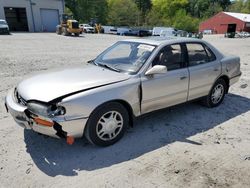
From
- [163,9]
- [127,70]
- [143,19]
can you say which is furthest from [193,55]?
[163,9]

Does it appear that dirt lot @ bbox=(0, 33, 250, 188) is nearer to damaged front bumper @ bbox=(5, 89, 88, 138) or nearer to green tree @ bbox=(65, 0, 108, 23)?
damaged front bumper @ bbox=(5, 89, 88, 138)

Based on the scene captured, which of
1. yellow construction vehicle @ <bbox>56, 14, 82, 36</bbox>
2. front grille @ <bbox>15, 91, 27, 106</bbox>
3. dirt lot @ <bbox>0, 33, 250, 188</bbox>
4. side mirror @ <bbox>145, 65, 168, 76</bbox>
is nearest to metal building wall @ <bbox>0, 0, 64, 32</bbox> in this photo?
yellow construction vehicle @ <bbox>56, 14, 82, 36</bbox>

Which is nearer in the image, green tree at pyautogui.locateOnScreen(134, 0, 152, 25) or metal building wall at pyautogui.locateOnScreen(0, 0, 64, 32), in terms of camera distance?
metal building wall at pyautogui.locateOnScreen(0, 0, 64, 32)

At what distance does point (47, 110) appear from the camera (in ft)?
10.0

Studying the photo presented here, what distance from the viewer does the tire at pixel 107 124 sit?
3.36 metres

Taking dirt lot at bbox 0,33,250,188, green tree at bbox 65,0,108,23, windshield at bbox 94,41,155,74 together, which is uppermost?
green tree at bbox 65,0,108,23

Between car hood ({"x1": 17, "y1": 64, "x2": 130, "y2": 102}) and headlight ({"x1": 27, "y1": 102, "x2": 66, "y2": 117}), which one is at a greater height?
car hood ({"x1": 17, "y1": 64, "x2": 130, "y2": 102})

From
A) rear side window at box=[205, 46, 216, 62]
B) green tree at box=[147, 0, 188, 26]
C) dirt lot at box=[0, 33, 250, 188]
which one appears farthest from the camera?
green tree at box=[147, 0, 188, 26]

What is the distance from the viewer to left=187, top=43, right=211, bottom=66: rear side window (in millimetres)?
4566

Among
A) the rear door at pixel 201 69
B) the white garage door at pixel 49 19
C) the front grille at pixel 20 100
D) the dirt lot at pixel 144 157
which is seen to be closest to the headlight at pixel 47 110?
the front grille at pixel 20 100

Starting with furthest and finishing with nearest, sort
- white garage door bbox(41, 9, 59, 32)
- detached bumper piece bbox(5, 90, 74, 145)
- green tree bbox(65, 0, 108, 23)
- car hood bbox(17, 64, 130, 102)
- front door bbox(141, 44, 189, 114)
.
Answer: green tree bbox(65, 0, 108, 23) → white garage door bbox(41, 9, 59, 32) → front door bbox(141, 44, 189, 114) → car hood bbox(17, 64, 130, 102) → detached bumper piece bbox(5, 90, 74, 145)

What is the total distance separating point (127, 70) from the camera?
152 inches

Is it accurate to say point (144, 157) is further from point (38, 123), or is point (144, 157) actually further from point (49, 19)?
point (49, 19)

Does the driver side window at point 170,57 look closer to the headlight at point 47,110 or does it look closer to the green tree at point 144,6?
the headlight at point 47,110
